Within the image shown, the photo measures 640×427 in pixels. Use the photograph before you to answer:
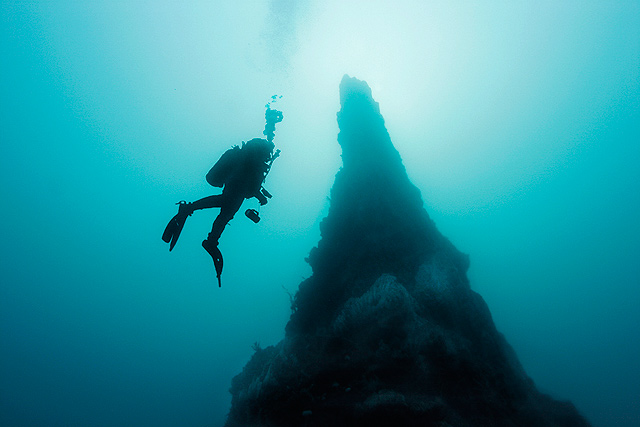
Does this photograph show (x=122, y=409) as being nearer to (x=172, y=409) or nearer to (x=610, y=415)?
(x=172, y=409)

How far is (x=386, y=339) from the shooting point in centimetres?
1023

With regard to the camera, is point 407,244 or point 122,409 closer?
point 407,244

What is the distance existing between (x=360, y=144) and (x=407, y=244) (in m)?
7.91

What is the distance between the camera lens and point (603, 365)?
59375 millimetres

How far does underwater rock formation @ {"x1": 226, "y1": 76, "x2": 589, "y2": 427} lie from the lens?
8.58 metres

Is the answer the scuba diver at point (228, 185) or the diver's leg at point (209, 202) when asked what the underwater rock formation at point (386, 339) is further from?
the diver's leg at point (209, 202)

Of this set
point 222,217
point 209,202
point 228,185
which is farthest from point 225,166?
point 222,217

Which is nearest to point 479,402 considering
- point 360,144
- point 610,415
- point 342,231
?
point 342,231

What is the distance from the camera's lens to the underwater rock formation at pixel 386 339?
8.58 meters

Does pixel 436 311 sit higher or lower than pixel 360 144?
lower

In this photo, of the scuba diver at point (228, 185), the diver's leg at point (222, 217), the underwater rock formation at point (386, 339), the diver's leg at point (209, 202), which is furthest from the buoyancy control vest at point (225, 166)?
the underwater rock formation at point (386, 339)

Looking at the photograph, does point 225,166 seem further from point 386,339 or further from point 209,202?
point 386,339

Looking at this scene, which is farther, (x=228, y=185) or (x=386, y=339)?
(x=386, y=339)

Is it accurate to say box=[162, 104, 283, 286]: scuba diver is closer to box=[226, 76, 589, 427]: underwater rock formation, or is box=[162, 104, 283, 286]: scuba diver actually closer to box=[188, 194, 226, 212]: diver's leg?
box=[188, 194, 226, 212]: diver's leg
